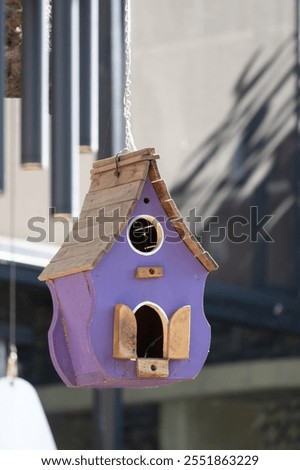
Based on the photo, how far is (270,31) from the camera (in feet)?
21.8

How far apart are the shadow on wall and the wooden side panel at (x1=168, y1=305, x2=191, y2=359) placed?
157 inches

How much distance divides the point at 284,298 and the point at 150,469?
6.84 ft

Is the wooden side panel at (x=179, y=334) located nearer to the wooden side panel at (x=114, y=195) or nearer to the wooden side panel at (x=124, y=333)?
the wooden side panel at (x=124, y=333)

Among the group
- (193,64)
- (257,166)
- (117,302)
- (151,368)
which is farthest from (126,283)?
(257,166)

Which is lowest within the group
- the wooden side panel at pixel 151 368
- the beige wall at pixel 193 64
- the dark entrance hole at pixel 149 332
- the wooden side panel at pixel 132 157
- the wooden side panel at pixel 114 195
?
the wooden side panel at pixel 151 368

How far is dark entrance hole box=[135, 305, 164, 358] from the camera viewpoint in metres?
2.66

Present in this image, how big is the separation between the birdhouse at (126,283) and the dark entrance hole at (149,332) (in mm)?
32

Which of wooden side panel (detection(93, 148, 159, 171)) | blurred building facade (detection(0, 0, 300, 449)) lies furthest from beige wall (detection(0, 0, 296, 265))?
wooden side panel (detection(93, 148, 159, 171))

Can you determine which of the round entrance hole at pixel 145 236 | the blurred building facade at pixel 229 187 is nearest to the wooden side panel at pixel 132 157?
the round entrance hole at pixel 145 236

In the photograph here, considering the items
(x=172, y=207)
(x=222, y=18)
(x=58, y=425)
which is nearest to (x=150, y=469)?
(x=58, y=425)

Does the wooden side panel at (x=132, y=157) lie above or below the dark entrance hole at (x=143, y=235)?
above

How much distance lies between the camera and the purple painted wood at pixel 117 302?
96.8 inches

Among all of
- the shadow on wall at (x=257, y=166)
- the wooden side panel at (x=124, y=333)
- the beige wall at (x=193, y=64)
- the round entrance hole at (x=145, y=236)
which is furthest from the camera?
the shadow on wall at (x=257, y=166)

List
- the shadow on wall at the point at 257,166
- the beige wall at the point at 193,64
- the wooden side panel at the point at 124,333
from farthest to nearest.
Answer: the shadow on wall at the point at 257,166
the beige wall at the point at 193,64
the wooden side panel at the point at 124,333
